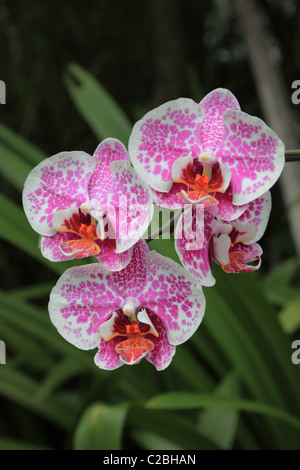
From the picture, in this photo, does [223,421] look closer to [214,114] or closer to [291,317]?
[291,317]

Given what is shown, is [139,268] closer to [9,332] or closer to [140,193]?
[140,193]

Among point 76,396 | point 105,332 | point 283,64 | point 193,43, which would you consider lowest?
point 76,396

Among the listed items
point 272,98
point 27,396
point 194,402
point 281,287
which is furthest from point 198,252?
point 272,98

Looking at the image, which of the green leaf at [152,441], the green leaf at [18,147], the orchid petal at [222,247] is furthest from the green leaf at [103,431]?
the green leaf at [18,147]

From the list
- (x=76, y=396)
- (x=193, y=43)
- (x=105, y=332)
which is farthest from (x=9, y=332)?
(x=193, y=43)

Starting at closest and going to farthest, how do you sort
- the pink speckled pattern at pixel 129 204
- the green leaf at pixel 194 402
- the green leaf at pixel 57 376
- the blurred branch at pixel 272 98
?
the pink speckled pattern at pixel 129 204 < the green leaf at pixel 194 402 < the green leaf at pixel 57 376 < the blurred branch at pixel 272 98

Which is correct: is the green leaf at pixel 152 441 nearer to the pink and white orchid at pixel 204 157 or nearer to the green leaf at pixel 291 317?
the green leaf at pixel 291 317
